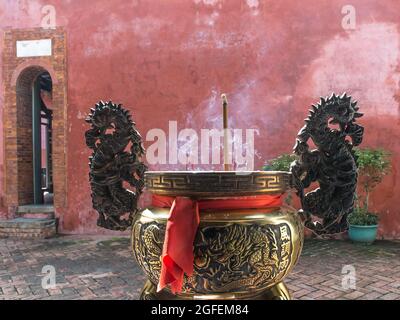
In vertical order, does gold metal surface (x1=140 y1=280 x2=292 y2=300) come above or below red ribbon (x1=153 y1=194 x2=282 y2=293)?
below

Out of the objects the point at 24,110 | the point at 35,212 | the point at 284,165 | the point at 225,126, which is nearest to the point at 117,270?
the point at 284,165

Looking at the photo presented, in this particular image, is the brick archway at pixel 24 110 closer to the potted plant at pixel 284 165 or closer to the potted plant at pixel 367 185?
the potted plant at pixel 284 165

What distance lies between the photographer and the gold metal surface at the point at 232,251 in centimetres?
117

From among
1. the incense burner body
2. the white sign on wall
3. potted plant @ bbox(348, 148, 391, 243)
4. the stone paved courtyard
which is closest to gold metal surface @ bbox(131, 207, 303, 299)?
the incense burner body

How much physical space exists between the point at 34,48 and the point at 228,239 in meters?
7.27

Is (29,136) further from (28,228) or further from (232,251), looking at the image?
(232,251)

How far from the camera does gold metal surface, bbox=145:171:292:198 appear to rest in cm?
118

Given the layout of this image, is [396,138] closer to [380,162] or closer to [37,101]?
[380,162]

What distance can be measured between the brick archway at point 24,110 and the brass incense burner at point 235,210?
19.2ft

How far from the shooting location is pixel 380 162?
18.4ft

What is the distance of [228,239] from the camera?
1.17 m

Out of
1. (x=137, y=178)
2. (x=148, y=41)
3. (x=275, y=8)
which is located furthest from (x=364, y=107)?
(x=137, y=178)

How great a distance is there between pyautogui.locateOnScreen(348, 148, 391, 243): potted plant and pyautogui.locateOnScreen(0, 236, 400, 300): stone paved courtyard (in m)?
0.22

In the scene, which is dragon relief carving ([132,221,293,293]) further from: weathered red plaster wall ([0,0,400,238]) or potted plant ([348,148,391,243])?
weathered red plaster wall ([0,0,400,238])
